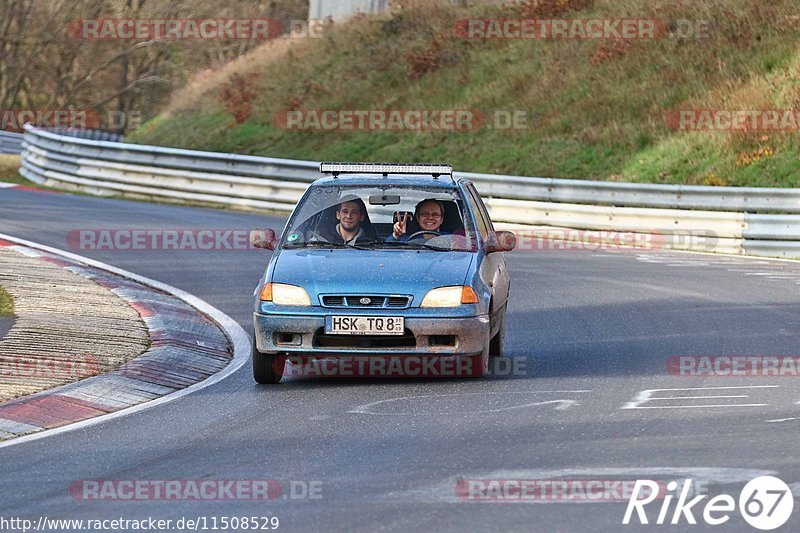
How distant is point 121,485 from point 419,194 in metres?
5.22

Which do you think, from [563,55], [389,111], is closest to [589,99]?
[563,55]

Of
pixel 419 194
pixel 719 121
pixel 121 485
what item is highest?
pixel 719 121

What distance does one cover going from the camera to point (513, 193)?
25.1 m

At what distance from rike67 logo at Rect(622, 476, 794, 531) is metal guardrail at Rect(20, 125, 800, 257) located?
515 inches

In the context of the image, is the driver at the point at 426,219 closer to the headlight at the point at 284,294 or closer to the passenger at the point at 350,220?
the passenger at the point at 350,220

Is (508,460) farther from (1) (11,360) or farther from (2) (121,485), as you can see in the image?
(1) (11,360)

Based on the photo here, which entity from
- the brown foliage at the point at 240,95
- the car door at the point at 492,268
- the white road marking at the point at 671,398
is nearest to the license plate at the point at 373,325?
the car door at the point at 492,268

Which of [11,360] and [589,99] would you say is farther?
[589,99]

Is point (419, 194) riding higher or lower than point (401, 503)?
higher

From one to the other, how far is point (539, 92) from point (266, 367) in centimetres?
2297

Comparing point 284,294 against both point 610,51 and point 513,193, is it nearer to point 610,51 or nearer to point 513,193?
point 513,193

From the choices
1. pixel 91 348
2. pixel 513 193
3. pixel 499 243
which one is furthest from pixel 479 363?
pixel 513 193

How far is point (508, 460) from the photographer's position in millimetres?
7570

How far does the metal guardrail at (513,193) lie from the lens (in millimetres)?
21469
